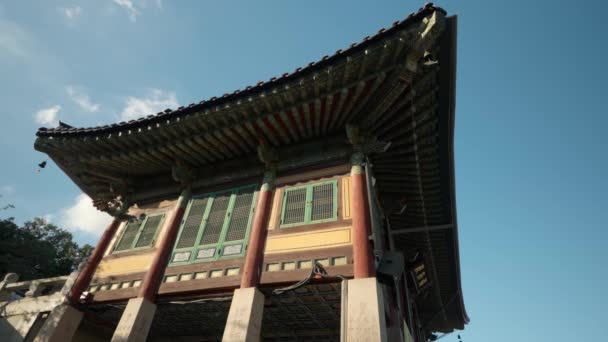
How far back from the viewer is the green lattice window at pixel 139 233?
10.2 meters

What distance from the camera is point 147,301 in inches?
330

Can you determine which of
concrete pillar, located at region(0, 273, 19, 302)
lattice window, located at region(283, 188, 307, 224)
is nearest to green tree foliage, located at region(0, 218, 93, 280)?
concrete pillar, located at region(0, 273, 19, 302)

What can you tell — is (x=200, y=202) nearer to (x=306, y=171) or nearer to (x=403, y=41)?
(x=306, y=171)

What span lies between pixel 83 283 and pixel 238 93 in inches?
281

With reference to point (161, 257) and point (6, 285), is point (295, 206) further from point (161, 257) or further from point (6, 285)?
point (6, 285)

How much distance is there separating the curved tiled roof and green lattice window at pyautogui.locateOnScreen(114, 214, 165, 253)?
9.85 feet

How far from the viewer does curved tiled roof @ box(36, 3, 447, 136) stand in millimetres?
7098

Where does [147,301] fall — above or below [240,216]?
below

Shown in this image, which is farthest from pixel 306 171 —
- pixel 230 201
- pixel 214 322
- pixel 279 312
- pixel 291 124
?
pixel 214 322

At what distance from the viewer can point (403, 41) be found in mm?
7039

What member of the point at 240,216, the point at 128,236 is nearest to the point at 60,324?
the point at 128,236

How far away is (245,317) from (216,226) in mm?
3323

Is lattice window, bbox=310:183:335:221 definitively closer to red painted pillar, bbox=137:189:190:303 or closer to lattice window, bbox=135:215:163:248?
red painted pillar, bbox=137:189:190:303

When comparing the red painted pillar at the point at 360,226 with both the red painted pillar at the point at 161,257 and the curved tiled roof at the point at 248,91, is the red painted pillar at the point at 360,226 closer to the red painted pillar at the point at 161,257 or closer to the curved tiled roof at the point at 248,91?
the curved tiled roof at the point at 248,91
